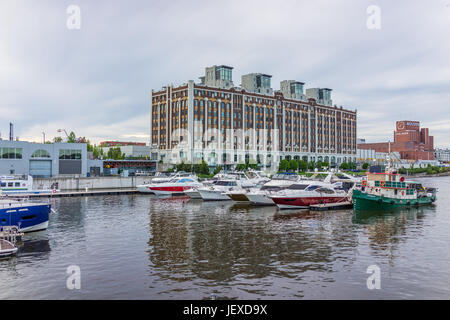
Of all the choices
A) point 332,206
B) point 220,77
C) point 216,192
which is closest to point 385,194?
point 332,206

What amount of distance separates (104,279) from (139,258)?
449 centimetres

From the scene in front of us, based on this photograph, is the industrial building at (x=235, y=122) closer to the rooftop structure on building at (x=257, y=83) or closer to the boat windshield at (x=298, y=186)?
the rooftop structure on building at (x=257, y=83)

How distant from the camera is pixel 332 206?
173 feet

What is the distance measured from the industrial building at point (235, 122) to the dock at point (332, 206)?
84456 millimetres

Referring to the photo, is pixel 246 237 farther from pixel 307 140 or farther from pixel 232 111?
pixel 307 140

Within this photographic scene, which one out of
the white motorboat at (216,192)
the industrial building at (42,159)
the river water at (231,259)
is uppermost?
the industrial building at (42,159)

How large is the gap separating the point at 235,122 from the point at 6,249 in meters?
125

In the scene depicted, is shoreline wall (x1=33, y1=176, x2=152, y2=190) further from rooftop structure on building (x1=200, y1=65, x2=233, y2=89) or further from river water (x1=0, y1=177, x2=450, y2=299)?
rooftop structure on building (x1=200, y1=65, x2=233, y2=89)

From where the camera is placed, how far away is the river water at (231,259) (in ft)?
60.7

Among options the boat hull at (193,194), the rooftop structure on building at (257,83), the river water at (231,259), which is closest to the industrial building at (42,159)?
the boat hull at (193,194)

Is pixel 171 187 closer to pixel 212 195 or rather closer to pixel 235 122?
pixel 212 195

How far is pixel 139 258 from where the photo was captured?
80.7 ft

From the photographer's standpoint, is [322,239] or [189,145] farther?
[189,145]

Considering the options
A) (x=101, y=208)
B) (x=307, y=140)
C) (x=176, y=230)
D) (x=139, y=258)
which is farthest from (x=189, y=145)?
(x=139, y=258)
